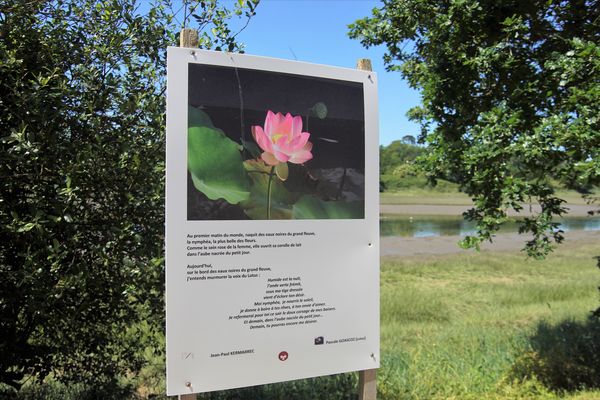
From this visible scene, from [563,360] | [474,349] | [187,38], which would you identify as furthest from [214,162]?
[563,360]

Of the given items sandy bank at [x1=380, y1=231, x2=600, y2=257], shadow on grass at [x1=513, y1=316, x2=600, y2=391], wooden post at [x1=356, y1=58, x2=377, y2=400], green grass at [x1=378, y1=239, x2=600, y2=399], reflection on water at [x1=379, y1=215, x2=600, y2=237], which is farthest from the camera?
reflection on water at [x1=379, y1=215, x2=600, y2=237]

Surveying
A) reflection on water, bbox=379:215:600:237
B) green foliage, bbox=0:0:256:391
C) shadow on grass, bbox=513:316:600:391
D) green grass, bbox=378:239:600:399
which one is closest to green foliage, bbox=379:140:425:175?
reflection on water, bbox=379:215:600:237

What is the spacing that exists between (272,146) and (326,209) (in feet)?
1.59

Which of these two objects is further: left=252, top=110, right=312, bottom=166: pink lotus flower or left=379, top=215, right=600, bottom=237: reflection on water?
left=379, top=215, right=600, bottom=237: reflection on water

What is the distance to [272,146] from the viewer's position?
2.93 meters

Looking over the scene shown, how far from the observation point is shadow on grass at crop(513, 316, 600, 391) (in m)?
5.82

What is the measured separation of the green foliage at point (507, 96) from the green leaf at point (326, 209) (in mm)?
1791

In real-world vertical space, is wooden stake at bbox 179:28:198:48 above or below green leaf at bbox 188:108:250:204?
above

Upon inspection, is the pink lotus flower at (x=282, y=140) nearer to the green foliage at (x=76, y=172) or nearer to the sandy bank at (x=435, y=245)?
the green foliage at (x=76, y=172)

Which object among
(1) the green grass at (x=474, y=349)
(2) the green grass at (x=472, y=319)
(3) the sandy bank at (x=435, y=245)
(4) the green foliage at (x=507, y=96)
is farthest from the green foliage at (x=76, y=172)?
(3) the sandy bank at (x=435, y=245)

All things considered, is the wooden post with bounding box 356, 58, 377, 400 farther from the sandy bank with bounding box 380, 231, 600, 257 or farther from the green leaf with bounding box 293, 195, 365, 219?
the sandy bank with bounding box 380, 231, 600, 257

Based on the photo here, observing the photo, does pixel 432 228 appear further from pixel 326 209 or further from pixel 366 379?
pixel 326 209

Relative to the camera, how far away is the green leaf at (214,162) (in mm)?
2713

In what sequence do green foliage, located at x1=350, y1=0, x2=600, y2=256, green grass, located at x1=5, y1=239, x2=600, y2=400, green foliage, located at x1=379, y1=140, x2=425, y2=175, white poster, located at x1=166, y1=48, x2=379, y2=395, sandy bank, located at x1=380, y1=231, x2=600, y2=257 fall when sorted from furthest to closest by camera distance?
green foliage, located at x1=379, y1=140, x2=425, y2=175, sandy bank, located at x1=380, y1=231, x2=600, y2=257, green grass, located at x1=5, y1=239, x2=600, y2=400, green foliage, located at x1=350, y1=0, x2=600, y2=256, white poster, located at x1=166, y1=48, x2=379, y2=395
